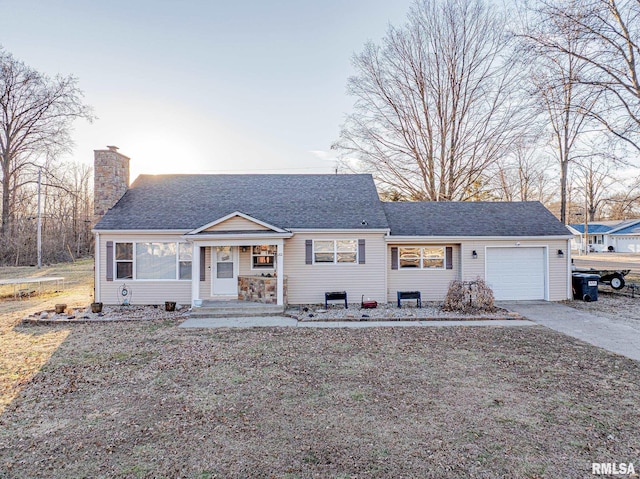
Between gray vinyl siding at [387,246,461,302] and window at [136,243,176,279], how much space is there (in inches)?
305

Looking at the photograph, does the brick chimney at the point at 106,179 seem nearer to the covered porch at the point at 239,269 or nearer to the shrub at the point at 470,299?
the covered porch at the point at 239,269

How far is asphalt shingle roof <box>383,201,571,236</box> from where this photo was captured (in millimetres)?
12062

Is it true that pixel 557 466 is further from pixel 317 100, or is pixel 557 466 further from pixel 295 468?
pixel 317 100

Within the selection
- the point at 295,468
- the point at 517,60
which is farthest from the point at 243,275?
the point at 517,60

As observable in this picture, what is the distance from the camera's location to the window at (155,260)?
444 inches

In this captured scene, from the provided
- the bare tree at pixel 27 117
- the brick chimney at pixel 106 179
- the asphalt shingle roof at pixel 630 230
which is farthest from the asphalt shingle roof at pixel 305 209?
the asphalt shingle roof at pixel 630 230

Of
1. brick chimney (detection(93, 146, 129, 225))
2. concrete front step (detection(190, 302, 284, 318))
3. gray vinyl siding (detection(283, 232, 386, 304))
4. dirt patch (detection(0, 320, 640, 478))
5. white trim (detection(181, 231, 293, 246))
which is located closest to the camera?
dirt patch (detection(0, 320, 640, 478))

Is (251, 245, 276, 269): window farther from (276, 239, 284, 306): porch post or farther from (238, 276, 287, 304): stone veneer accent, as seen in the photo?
(276, 239, 284, 306): porch post

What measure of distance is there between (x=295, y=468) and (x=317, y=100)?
57.5ft

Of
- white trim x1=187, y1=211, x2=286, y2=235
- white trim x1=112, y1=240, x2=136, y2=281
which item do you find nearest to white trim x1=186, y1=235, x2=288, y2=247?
white trim x1=187, y1=211, x2=286, y2=235

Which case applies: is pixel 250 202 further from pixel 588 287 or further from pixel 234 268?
pixel 588 287

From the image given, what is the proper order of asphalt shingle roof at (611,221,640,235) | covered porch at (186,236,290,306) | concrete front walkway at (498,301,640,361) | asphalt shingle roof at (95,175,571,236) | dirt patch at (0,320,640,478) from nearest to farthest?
dirt patch at (0,320,640,478) → concrete front walkway at (498,301,640,361) → covered porch at (186,236,290,306) → asphalt shingle roof at (95,175,571,236) → asphalt shingle roof at (611,221,640,235)

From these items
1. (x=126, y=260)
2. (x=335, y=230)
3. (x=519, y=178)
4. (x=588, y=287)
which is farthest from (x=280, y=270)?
(x=519, y=178)

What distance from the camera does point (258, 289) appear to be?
10969mm
